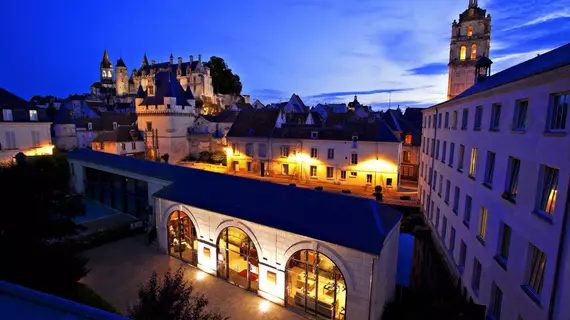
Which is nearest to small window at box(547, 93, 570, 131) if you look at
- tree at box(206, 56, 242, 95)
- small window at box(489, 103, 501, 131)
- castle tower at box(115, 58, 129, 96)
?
small window at box(489, 103, 501, 131)

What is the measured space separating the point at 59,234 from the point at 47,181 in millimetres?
2239

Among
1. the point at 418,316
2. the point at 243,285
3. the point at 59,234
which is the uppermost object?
the point at 59,234

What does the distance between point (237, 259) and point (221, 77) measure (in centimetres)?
7310

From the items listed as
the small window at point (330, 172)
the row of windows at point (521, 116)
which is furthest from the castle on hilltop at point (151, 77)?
the row of windows at point (521, 116)

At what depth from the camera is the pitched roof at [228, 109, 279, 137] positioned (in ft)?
119

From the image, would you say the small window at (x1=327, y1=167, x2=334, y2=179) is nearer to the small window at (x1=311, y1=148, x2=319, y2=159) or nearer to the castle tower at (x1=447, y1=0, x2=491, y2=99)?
the small window at (x1=311, y1=148, x2=319, y2=159)

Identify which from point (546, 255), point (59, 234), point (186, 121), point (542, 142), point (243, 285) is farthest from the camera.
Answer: point (186, 121)

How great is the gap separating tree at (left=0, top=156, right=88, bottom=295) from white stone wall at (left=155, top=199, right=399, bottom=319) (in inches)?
193

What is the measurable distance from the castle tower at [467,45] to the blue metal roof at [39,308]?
39.8 m

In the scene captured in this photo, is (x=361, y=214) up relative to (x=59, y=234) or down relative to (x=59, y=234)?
up

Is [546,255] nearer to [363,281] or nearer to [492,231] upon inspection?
[492,231]

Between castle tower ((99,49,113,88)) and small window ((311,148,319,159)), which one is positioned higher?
castle tower ((99,49,113,88))

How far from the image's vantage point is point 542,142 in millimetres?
8445

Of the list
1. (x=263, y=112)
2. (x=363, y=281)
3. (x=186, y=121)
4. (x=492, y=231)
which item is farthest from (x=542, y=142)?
(x=186, y=121)
